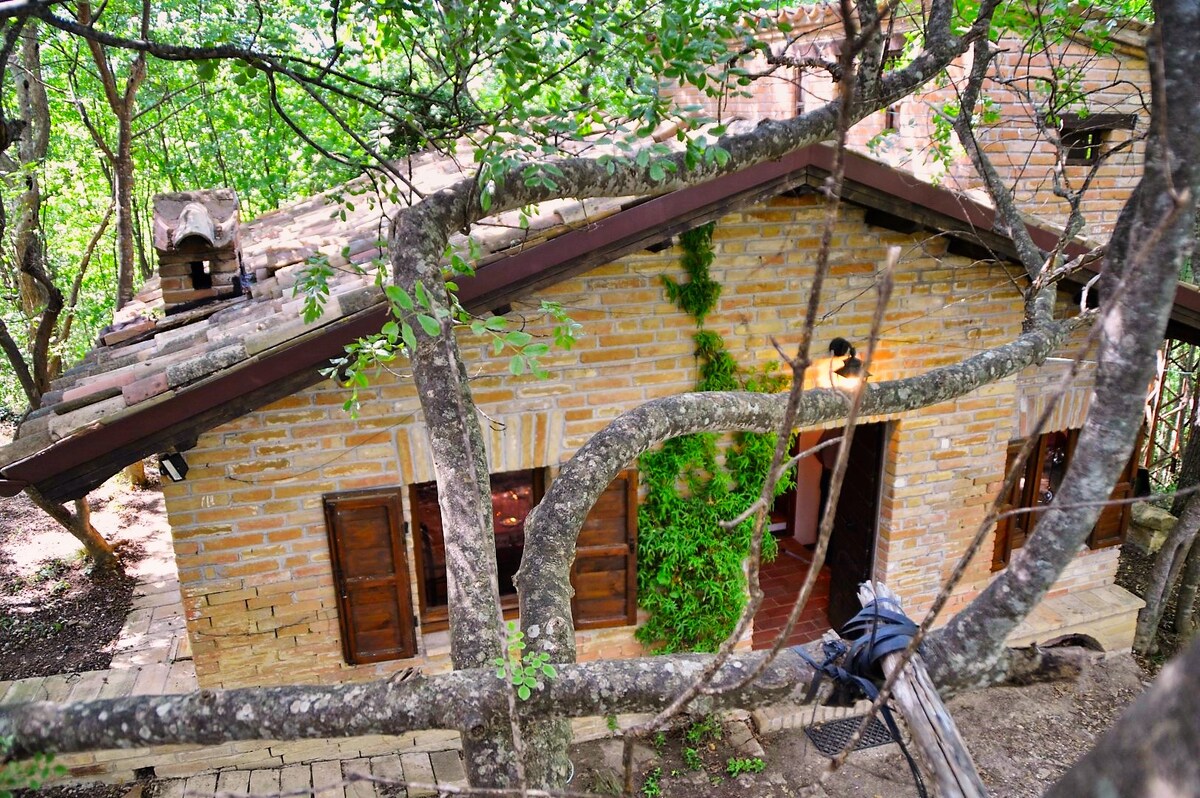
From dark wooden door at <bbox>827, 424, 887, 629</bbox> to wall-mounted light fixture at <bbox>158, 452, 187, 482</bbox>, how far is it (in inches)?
188

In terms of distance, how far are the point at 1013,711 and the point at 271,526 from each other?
5.67 metres

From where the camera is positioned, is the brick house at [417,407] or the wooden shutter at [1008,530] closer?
the brick house at [417,407]

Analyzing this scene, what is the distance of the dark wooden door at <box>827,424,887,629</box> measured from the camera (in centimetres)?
579

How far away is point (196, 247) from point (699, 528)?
12.5 ft

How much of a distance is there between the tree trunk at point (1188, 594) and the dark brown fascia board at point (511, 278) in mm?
3910

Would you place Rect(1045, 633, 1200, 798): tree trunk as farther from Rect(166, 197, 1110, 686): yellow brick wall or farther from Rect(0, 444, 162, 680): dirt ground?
Rect(0, 444, 162, 680): dirt ground

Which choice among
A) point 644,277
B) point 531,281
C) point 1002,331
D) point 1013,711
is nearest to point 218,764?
point 531,281

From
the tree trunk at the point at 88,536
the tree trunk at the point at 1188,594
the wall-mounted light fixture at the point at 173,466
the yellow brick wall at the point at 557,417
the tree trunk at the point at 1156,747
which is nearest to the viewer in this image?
the tree trunk at the point at 1156,747

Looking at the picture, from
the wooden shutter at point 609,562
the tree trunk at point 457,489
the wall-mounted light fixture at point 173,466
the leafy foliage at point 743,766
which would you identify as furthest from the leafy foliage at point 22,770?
the leafy foliage at point 743,766

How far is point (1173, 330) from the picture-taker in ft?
19.4

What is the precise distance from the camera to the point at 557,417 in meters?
4.73

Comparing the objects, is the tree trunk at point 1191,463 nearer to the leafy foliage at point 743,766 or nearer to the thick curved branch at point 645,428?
the leafy foliage at point 743,766

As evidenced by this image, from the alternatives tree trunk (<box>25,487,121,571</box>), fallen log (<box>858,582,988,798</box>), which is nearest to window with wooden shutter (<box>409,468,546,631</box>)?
fallen log (<box>858,582,988,798</box>)

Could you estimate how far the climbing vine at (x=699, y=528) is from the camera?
502 cm
